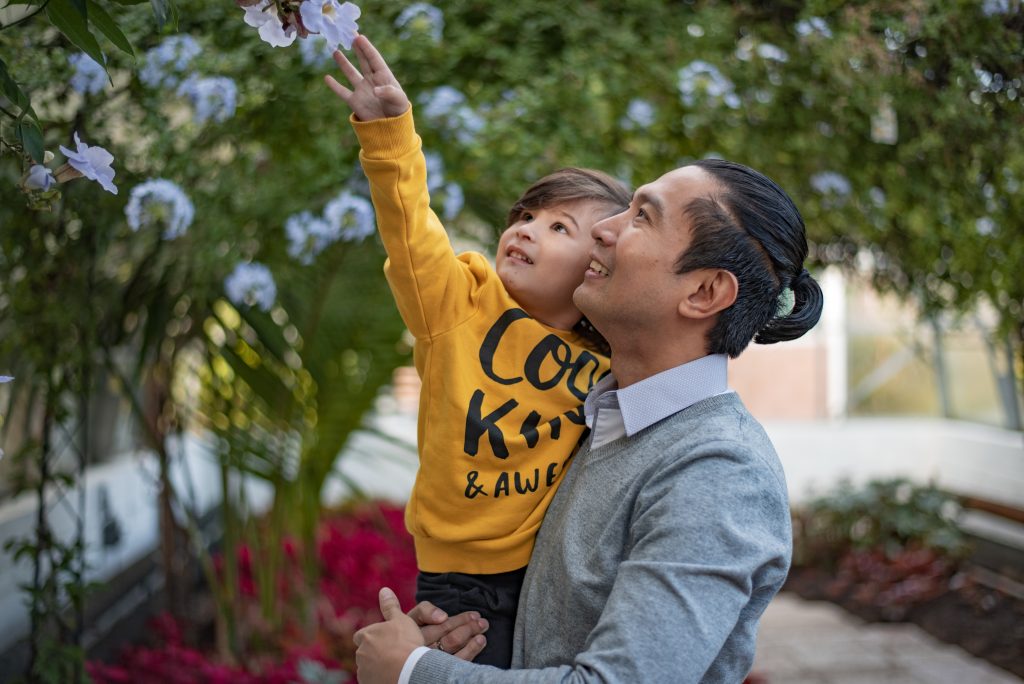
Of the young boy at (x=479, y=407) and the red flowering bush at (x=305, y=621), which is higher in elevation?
the young boy at (x=479, y=407)

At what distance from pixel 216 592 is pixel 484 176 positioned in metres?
1.56

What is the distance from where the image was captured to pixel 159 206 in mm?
2039

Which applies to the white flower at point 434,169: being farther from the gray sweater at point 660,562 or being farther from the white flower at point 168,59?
the gray sweater at point 660,562

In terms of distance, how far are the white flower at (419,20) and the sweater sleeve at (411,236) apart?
1.18 meters

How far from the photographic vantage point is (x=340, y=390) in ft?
10.9

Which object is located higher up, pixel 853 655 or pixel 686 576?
pixel 686 576

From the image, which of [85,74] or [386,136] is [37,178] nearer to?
[386,136]

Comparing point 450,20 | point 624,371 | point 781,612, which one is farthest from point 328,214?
point 781,612

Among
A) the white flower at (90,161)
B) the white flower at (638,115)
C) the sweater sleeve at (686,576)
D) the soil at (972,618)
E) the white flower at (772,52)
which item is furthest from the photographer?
the soil at (972,618)

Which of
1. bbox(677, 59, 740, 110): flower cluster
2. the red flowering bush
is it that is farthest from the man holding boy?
bbox(677, 59, 740, 110): flower cluster

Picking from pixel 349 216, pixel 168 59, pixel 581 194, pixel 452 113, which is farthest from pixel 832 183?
pixel 168 59

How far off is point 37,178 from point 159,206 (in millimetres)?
822

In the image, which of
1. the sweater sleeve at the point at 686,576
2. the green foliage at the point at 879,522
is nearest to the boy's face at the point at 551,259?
the sweater sleeve at the point at 686,576

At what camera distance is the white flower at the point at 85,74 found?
1879 millimetres
